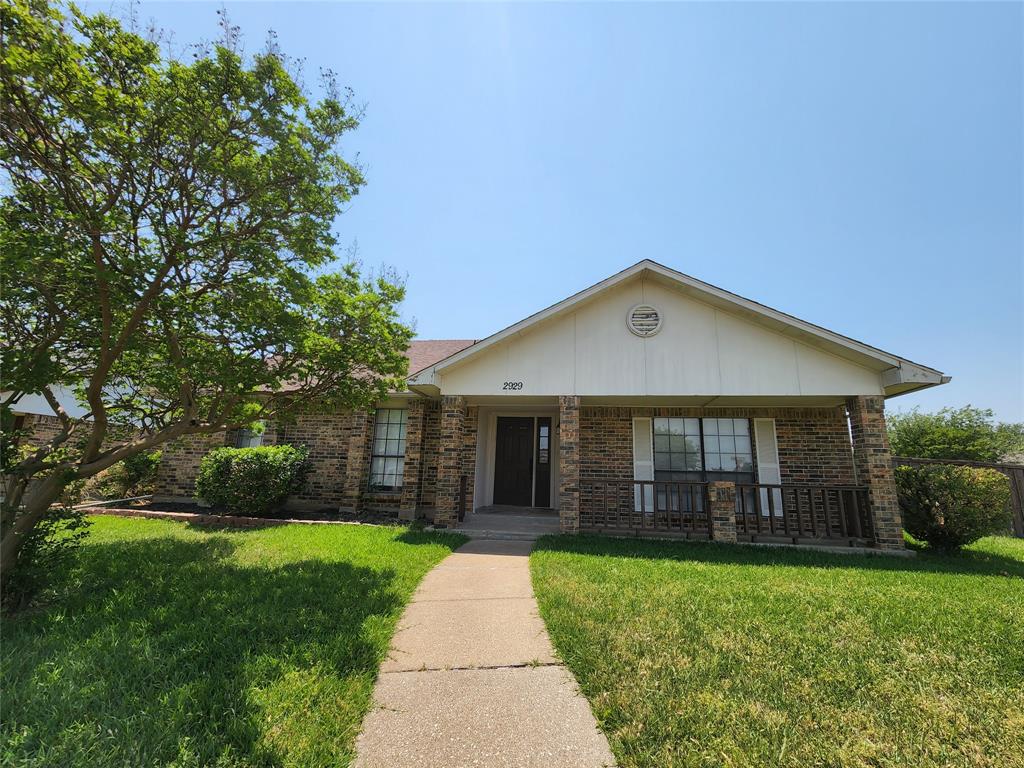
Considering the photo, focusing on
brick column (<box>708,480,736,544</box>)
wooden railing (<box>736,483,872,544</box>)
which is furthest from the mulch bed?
wooden railing (<box>736,483,872,544</box>)

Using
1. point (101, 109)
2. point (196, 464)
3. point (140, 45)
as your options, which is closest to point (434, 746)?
point (101, 109)

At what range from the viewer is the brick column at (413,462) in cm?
1028

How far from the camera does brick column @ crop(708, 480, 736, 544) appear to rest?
8.32m

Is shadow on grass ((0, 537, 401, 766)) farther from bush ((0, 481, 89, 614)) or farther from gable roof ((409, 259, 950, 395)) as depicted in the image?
gable roof ((409, 259, 950, 395))

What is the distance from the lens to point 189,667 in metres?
3.00

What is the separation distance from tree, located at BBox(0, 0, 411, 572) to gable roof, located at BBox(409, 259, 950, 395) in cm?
364

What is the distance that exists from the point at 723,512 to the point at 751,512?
5.65 ft

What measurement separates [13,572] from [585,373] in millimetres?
8311

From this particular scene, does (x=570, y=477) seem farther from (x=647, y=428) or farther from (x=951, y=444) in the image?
(x=951, y=444)

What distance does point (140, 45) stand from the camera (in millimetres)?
4277

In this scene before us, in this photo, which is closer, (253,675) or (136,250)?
(253,675)

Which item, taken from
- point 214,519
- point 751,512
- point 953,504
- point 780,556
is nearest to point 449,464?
point 214,519

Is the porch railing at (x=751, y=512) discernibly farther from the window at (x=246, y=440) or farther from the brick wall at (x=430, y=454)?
the window at (x=246, y=440)

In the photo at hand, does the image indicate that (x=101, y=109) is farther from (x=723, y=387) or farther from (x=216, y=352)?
(x=723, y=387)
